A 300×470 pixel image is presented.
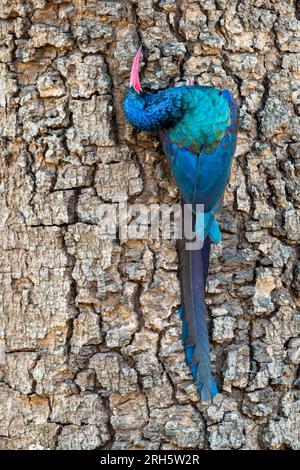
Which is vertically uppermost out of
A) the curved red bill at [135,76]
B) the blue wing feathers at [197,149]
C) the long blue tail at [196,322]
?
the curved red bill at [135,76]

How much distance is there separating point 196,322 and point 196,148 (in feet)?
1.62

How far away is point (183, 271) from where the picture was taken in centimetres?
243

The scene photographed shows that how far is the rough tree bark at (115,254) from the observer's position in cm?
243

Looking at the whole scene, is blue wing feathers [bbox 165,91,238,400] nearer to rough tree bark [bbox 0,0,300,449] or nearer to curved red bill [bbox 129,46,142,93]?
rough tree bark [bbox 0,0,300,449]

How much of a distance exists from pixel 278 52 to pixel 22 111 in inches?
31.0

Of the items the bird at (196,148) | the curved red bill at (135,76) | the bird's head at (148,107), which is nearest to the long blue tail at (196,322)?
the bird at (196,148)

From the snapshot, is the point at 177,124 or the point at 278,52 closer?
the point at 177,124

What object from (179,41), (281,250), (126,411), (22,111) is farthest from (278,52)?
(126,411)

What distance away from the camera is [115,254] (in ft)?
8.00

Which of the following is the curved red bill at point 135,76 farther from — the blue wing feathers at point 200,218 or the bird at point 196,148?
the blue wing feathers at point 200,218

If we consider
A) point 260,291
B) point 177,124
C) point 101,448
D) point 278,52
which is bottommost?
point 101,448

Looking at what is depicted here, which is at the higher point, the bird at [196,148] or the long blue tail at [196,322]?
the bird at [196,148]

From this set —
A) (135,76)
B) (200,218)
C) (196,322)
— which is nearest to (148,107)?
(135,76)

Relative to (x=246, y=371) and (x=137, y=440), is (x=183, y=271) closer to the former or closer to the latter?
(x=246, y=371)
